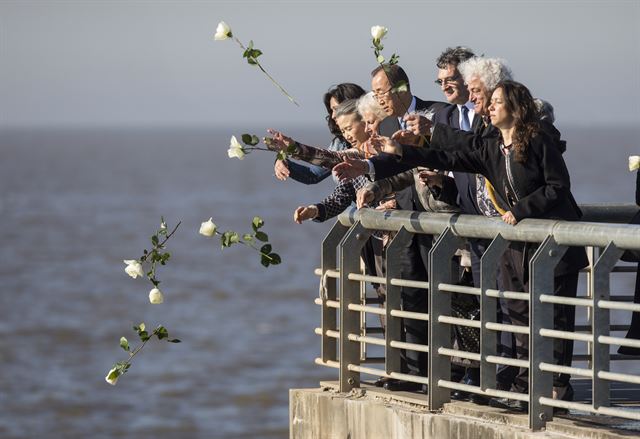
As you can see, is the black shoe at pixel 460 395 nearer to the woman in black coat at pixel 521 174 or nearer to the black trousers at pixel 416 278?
the black trousers at pixel 416 278

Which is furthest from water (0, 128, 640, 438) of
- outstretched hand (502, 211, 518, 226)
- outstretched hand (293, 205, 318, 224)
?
outstretched hand (502, 211, 518, 226)

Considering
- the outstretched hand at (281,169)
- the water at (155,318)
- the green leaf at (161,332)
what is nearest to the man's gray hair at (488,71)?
the outstretched hand at (281,169)

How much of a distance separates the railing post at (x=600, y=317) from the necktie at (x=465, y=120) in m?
1.59

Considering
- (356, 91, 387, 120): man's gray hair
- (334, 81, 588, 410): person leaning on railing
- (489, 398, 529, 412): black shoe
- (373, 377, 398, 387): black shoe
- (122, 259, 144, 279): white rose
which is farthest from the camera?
(373, 377, 398, 387): black shoe

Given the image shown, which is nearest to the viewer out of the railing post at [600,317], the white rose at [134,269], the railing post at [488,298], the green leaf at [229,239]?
the railing post at [600,317]

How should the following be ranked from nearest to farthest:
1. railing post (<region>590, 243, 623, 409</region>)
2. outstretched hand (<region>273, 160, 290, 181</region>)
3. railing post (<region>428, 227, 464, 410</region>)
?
railing post (<region>590, 243, 623, 409</region>) → railing post (<region>428, 227, 464, 410</region>) → outstretched hand (<region>273, 160, 290, 181</region>)

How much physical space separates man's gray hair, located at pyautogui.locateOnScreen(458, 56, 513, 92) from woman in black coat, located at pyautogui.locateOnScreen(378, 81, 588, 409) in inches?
10.8

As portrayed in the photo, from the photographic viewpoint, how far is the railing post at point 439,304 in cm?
964

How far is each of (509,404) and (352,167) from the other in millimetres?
1406

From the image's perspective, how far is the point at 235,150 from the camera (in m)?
9.75

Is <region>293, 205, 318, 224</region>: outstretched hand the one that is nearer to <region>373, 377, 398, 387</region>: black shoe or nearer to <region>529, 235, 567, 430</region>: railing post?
<region>373, 377, 398, 387</region>: black shoe

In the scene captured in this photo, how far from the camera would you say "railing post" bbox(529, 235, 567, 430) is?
8.89 metres

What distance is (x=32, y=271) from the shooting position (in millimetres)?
71125

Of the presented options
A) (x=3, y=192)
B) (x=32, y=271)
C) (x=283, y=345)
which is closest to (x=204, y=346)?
(x=283, y=345)
